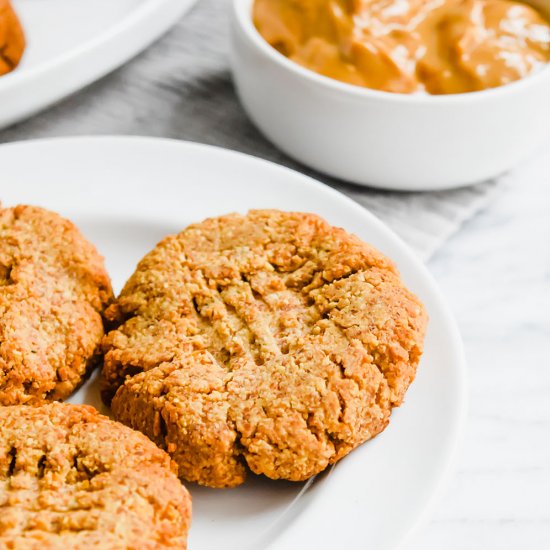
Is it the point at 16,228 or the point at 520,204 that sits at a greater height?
the point at 16,228

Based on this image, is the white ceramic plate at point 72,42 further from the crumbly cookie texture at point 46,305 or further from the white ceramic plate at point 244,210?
the crumbly cookie texture at point 46,305

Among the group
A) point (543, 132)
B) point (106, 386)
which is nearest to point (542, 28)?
point (543, 132)

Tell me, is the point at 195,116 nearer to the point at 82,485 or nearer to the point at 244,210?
the point at 244,210

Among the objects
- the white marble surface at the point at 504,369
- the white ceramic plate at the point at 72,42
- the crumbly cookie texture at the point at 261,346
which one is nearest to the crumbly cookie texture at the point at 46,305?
the crumbly cookie texture at the point at 261,346

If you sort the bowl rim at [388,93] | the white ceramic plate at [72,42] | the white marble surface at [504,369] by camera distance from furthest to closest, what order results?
the white ceramic plate at [72,42] → the bowl rim at [388,93] → the white marble surface at [504,369]

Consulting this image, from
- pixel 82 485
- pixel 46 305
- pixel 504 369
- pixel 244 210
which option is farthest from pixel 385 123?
pixel 82 485

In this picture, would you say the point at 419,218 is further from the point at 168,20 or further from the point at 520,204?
the point at 168,20
